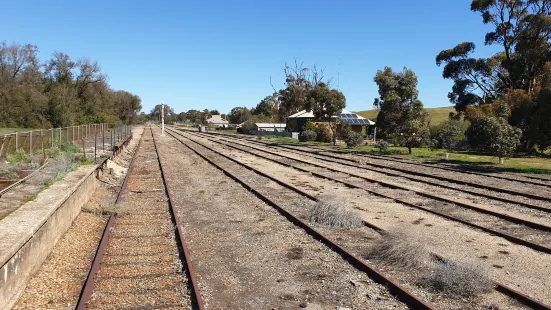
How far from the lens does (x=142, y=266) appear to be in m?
7.86

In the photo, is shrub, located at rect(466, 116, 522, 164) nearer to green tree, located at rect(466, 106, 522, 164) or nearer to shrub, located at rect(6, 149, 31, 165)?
green tree, located at rect(466, 106, 522, 164)

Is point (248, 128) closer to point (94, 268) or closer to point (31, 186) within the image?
point (31, 186)

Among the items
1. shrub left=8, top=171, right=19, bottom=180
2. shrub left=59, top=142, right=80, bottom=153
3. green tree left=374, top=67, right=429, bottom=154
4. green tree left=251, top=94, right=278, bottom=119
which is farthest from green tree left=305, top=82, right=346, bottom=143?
green tree left=251, top=94, right=278, bottom=119

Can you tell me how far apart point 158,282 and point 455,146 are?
45493 mm

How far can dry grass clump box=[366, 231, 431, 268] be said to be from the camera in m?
7.93

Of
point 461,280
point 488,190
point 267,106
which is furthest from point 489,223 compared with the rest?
point 267,106

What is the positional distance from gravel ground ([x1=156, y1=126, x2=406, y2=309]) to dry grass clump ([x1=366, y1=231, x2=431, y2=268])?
789 millimetres

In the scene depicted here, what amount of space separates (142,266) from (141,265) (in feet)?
0.17

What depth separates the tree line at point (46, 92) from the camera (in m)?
53.5

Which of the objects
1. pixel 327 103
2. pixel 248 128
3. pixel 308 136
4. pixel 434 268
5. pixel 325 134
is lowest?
pixel 434 268

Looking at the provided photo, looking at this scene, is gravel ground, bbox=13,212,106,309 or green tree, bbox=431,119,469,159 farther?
green tree, bbox=431,119,469,159

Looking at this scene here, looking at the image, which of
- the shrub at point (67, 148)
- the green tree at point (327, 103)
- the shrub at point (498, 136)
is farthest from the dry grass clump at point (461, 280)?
the green tree at point (327, 103)

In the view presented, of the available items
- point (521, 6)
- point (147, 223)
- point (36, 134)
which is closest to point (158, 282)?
point (147, 223)

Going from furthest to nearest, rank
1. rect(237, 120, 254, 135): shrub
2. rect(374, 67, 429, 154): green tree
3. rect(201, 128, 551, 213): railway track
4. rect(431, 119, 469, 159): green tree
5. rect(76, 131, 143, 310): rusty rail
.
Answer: rect(237, 120, 254, 135): shrub
rect(431, 119, 469, 159): green tree
rect(374, 67, 429, 154): green tree
rect(201, 128, 551, 213): railway track
rect(76, 131, 143, 310): rusty rail
